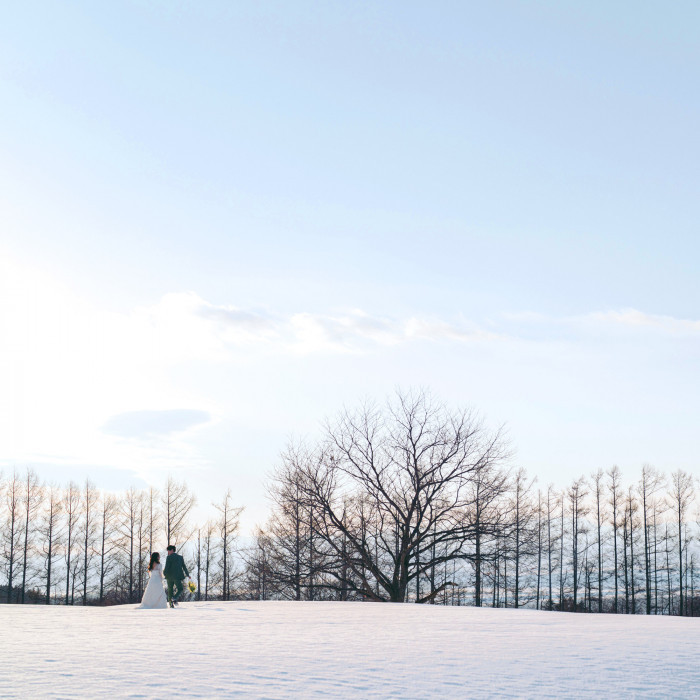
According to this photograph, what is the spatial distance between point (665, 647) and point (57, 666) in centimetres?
814

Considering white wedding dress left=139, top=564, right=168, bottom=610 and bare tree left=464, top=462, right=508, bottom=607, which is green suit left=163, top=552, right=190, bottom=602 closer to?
white wedding dress left=139, top=564, right=168, bottom=610

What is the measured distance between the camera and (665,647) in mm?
10336

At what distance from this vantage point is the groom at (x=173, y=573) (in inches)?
727

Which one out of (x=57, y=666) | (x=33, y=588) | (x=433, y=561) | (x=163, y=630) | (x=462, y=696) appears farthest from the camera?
(x=33, y=588)

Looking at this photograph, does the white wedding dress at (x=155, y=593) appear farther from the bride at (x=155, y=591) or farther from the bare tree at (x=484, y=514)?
the bare tree at (x=484, y=514)

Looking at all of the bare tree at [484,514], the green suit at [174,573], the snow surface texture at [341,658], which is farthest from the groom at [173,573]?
the bare tree at [484,514]

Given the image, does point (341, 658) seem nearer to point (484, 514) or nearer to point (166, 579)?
point (166, 579)

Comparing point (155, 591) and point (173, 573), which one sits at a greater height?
point (173, 573)

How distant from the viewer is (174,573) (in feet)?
60.7

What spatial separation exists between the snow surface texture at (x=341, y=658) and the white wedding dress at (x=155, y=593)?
13.4ft

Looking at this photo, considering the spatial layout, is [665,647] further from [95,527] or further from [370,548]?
[95,527]

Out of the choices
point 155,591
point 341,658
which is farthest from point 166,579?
point 341,658

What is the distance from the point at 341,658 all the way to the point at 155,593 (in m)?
10.6

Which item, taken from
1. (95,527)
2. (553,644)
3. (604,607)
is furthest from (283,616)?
(604,607)
